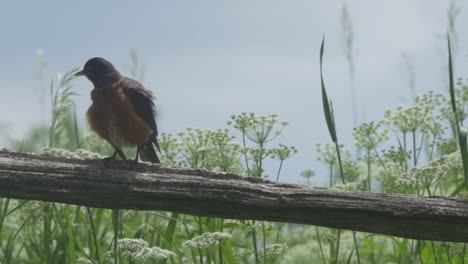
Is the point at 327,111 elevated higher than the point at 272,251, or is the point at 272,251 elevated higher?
the point at 327,111

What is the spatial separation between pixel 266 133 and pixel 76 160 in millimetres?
1207

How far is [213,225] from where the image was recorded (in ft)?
13.8

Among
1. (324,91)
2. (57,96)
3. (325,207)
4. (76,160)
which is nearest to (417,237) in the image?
(325,207)

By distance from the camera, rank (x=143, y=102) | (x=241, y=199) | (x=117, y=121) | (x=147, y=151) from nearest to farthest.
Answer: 1. (x=241, y=199)
2. (x=117, y=121)
3. (x=143, y=102)
4. (x=147, y=151)

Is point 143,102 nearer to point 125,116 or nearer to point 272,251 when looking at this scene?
point 125,116

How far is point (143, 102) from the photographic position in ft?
16.5

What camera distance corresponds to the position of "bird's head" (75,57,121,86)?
A: 212 inches

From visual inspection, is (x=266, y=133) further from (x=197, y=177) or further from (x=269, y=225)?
(x=197, y=177)

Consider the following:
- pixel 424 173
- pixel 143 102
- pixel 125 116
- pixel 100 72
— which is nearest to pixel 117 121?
pixel 125 116

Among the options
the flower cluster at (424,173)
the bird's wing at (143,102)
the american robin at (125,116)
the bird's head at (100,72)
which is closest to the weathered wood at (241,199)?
the flower cluster at (424,173)

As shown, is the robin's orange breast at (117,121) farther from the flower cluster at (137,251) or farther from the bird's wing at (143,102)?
the flower cluster at (137,251)

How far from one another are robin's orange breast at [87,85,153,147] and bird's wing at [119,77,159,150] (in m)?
0.05

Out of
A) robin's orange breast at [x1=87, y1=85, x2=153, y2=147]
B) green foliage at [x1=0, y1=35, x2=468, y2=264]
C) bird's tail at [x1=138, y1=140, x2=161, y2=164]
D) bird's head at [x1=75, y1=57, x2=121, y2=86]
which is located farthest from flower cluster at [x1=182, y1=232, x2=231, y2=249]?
bird's head at [x1=75, y1=57, x2=121, y2=86]

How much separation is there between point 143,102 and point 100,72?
28.9 inches
